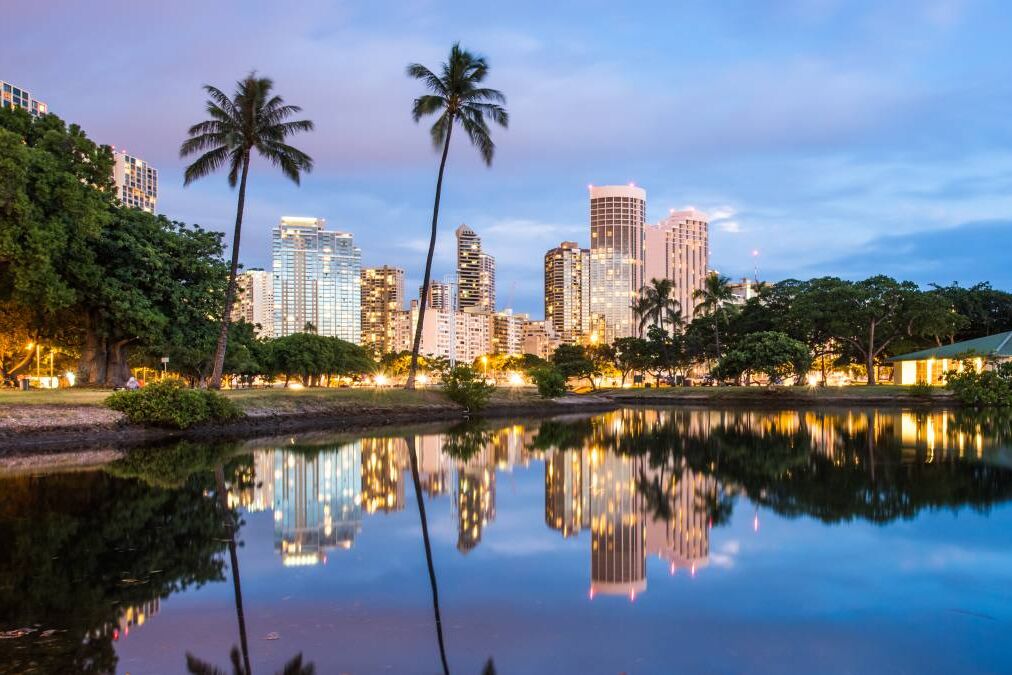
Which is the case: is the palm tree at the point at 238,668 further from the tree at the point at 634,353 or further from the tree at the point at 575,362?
the tree at the point at 634,353

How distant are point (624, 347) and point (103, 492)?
110m

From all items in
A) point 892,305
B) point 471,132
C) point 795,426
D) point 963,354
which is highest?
point 471,132

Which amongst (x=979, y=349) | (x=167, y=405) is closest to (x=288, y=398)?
Result: (x=167, y=405)

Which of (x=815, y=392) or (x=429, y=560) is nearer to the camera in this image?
(x=429, y=560)

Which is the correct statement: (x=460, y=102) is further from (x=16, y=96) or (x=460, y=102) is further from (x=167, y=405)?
(x=16, y=96)

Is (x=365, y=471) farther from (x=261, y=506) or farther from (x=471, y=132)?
(x=471, y=132)

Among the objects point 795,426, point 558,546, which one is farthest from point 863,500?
point 795,426

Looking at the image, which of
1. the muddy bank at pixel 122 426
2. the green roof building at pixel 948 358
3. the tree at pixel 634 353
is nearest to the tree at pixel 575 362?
the tree at pixel 634 353

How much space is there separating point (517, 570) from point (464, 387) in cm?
3803

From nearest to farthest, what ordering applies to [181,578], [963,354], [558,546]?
[181,578]
[558,546]
[963,354]

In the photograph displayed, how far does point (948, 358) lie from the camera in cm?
7062

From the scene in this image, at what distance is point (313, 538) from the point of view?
35.9 ft

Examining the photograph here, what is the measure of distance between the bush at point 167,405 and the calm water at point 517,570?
1087cm

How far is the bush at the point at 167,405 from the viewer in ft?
93.2
